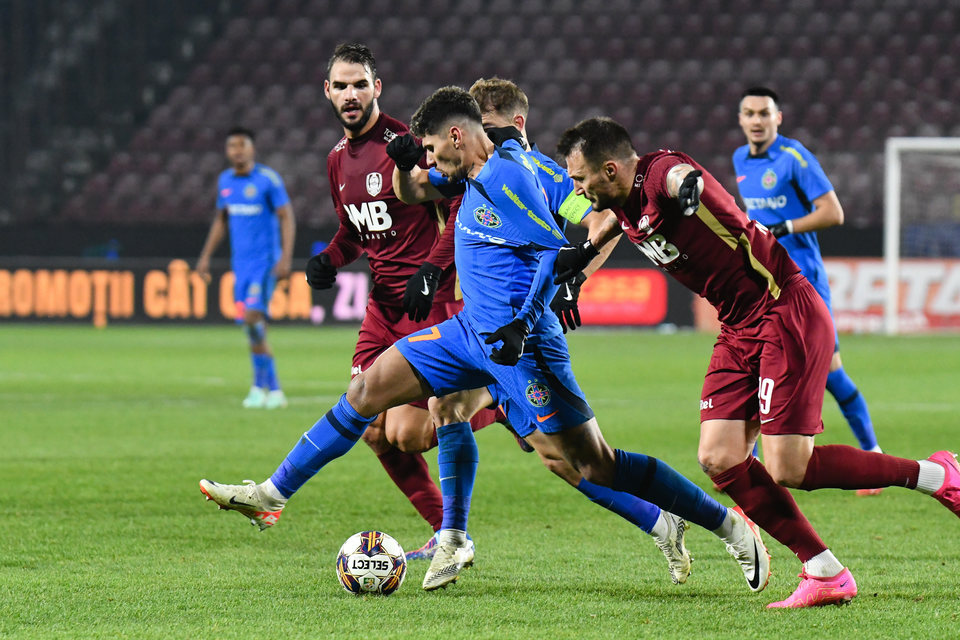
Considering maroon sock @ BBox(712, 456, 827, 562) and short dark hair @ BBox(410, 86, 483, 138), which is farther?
short dark hair @ BBox(410, 86, 483, 138)

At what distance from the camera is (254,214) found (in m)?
11.5

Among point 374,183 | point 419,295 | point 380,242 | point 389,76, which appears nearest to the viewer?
point 419,295

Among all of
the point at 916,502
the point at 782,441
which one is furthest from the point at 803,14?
the point at 782,441

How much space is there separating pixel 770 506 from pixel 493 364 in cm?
104

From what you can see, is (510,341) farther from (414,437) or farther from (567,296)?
(414,437)

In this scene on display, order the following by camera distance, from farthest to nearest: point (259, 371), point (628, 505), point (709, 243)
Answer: point (259, 371)
point (628, 505)
point (709, 243)

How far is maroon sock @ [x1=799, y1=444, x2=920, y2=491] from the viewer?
441cm

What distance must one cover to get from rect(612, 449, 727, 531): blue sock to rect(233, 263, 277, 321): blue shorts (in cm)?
706

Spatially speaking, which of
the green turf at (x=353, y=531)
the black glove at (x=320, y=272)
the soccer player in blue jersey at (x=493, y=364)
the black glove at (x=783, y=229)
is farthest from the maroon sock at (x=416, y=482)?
the black glove at (x=783, y=229)

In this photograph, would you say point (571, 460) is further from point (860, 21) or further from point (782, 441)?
point (860, 21)

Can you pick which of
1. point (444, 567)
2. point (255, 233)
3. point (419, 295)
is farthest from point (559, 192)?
point (255, 233)

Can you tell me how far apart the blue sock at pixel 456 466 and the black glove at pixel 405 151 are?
100 cm

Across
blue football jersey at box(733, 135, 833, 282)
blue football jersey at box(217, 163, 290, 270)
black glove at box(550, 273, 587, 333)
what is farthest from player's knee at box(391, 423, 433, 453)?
blue football jersey at box(217, 163, 290, 270)

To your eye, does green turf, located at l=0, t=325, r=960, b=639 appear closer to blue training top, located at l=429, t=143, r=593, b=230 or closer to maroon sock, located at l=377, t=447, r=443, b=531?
maroon sock, located at l=377, t=447, r=443, b=531
